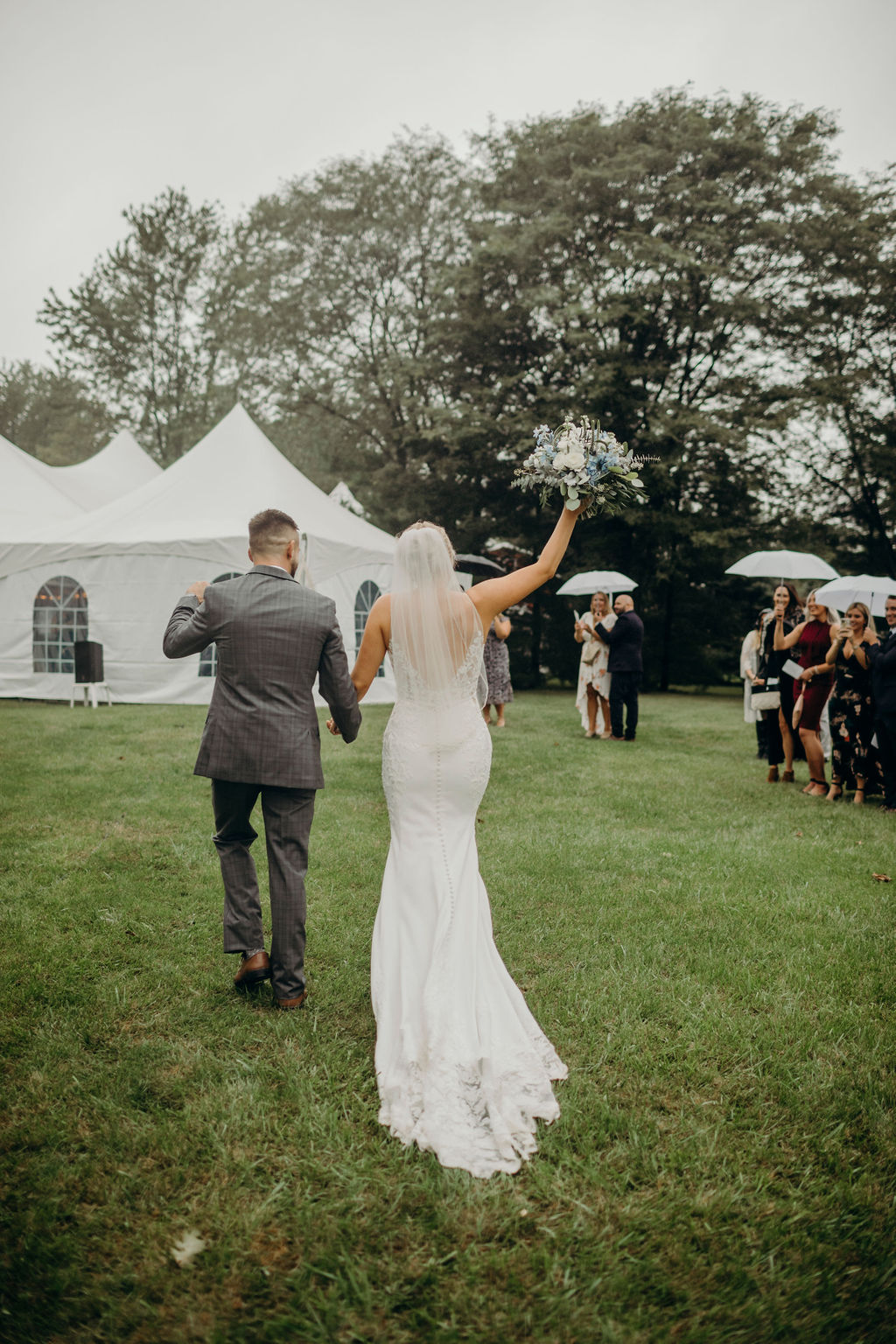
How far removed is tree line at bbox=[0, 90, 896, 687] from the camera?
2164 cm

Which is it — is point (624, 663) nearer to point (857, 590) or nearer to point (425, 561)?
point (857, 590)

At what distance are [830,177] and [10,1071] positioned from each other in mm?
26597

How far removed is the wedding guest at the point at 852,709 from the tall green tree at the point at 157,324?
95.8 feet

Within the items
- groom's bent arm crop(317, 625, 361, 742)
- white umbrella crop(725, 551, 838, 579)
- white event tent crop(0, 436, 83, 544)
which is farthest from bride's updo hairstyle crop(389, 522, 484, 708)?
white event tent crop(0, 436, 83, 544)

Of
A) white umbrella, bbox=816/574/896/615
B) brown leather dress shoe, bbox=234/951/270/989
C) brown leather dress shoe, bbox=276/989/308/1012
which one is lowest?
brown leather dress shoe, bbox=276/989/308/1012

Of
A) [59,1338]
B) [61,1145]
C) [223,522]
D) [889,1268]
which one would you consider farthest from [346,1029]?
[223,522]

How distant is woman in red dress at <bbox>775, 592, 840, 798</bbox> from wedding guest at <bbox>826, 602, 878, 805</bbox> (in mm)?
122

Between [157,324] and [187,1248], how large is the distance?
116 feet

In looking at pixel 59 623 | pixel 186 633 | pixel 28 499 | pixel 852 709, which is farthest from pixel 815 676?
pixel 28 499

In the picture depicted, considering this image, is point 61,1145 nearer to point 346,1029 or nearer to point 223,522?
point 346,1029

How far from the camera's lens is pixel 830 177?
21578mm

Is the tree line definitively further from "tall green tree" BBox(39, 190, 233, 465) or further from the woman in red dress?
the woman in red dress

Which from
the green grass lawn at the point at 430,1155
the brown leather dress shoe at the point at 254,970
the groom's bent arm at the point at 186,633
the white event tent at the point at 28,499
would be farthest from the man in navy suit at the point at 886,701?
the white event tent at the point at 28,499

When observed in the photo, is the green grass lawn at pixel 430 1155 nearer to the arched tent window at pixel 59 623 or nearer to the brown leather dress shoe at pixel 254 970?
the brown leather dress shoe at pixel 254 970
